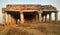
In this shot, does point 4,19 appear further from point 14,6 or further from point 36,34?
point 36,34

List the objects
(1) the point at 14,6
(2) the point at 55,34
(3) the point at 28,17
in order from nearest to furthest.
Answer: (2) the point at 55,34 < (1) the point at 14,6 < (3) the point at 28,17

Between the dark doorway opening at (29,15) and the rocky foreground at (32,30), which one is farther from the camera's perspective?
the dark doorway opening at (29,15)

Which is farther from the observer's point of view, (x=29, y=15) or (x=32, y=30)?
(x=29, y=15)

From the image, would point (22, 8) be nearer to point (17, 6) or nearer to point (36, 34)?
point (17, 6)

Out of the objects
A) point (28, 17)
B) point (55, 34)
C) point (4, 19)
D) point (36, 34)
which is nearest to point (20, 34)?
point (36, 34)

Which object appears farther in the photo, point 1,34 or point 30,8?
point 30,8

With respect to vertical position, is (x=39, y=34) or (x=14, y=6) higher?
(x=14, y=6)

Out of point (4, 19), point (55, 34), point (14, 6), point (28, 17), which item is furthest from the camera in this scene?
point (28, 17)

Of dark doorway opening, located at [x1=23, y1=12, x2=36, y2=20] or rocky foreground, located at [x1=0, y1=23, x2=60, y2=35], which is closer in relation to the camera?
rocky foreground, located at [x1=0, y1=23, x2=60, y2=35]

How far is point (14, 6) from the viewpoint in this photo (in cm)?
979

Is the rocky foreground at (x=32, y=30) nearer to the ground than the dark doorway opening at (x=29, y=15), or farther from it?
nearer to the ground

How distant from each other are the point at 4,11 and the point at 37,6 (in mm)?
2177

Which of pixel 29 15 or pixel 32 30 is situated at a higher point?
pixel 29 15

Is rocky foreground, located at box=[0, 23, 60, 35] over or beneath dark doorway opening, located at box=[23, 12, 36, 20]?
beneath
